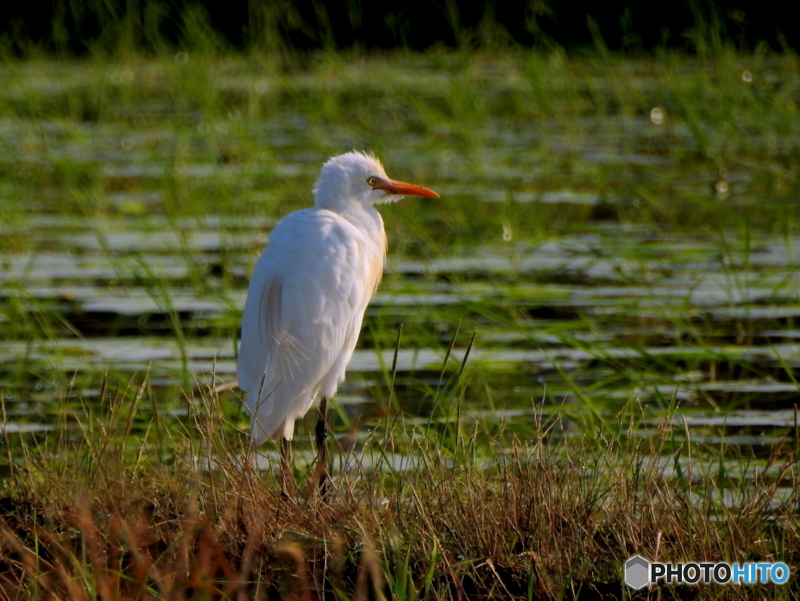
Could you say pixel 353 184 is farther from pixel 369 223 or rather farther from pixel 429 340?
pixel 429 340

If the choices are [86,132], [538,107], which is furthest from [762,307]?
[86,132]

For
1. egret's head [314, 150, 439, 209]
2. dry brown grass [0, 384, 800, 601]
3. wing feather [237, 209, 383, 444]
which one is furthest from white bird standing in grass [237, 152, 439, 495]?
dry brown grass [0, 384, 800, 601]

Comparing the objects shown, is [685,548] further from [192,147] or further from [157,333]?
[192,147]

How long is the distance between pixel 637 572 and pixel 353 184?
202 cm

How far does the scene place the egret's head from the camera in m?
4.75

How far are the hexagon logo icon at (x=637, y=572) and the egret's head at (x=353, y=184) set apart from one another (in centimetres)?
193

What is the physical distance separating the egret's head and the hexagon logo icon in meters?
1.93

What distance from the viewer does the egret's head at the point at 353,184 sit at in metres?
4.75

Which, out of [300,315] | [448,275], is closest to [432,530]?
[300,315]

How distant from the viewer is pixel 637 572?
10.6 ft

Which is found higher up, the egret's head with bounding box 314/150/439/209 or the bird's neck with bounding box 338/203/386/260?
the egret's head with bounding box 314/150/439/209

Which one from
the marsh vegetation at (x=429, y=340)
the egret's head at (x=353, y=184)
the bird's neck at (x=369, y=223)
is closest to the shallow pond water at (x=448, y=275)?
the marsh vegetation at (x=429, y=340)

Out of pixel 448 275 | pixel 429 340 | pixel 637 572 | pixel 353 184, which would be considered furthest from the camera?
pixel 448 275

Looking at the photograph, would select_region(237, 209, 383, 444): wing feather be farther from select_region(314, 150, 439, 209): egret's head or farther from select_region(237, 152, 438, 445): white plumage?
select_region(314, 150, 439, 209): egret's head
